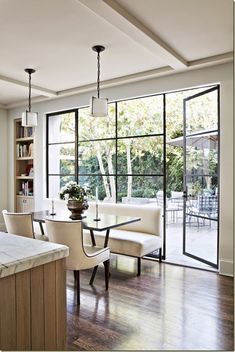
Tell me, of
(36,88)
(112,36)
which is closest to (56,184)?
(36,88)

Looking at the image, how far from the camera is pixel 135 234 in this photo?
4.13m

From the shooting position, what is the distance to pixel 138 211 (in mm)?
4363

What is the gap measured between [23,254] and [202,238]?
10.3 feet

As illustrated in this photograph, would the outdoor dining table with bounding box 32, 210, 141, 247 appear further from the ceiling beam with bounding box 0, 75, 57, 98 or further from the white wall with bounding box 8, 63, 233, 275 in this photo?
the ceiling beam with bounding box 0, 75, 57, 98

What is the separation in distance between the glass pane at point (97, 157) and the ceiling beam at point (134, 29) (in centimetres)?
189

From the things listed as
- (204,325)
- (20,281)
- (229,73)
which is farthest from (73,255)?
(229,73)

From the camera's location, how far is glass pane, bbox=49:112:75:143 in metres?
5.64

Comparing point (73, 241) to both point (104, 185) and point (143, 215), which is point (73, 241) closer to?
point (143, 215)

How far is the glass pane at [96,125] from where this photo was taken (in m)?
5.08

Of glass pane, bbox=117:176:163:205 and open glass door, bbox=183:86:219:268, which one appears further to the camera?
glass pane, bbox=117:176:163:205

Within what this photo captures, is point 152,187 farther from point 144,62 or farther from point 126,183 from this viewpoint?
point 144,62

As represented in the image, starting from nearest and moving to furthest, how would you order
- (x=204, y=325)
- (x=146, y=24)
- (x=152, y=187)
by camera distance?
(x=204, y=325) < (x=146, y=24) < (x=152, y=187)

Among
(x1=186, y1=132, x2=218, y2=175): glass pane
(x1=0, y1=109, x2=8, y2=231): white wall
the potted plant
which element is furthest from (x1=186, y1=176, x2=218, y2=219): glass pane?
(x1=0, y1=109, x2=8, y2=231): white wall

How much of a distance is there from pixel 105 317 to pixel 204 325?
0.87 metres
